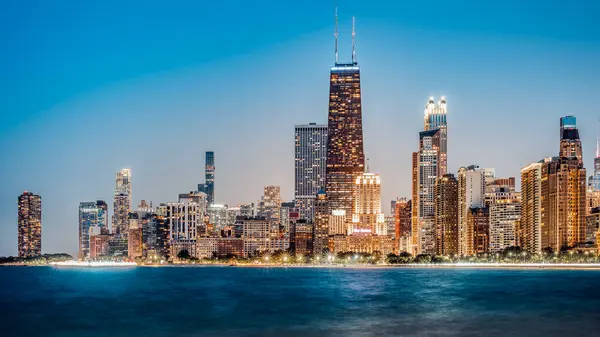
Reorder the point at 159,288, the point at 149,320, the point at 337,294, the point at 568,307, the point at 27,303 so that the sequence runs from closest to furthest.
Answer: the point at 149,320, the point at 568,307, the point at 27,303, the point at 337,294, the point at 159,288

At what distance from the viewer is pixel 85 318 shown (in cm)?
9681

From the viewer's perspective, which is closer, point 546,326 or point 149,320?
point 546,326

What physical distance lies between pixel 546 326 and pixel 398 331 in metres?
16.7

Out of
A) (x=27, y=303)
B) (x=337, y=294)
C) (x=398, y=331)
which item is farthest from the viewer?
(x=337, y=294)

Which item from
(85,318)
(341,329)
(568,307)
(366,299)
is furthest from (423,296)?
(85,318)

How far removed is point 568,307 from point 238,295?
50.6 meters

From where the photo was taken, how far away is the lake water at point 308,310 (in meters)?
84.8

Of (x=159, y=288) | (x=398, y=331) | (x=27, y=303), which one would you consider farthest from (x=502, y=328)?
(x=159, y=288)

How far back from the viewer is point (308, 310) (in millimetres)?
104875

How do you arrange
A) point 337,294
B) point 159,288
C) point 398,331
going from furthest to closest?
point 159,288, point 337,294, point 398,331

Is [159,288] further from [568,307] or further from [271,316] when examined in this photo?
[568,307]

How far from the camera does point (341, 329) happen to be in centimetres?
A: 8481

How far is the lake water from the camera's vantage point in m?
84.8

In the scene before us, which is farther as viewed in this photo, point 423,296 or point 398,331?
point 423,296
